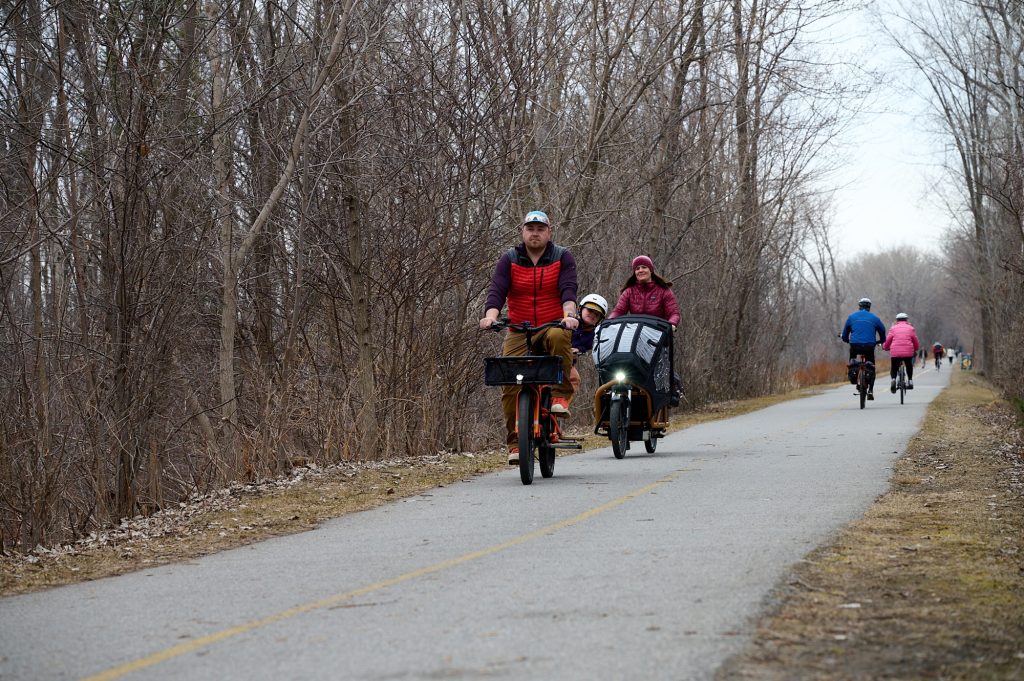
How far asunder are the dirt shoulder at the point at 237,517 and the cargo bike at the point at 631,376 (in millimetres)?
1456

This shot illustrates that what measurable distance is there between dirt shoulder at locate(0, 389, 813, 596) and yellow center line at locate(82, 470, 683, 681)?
2179 millimetres

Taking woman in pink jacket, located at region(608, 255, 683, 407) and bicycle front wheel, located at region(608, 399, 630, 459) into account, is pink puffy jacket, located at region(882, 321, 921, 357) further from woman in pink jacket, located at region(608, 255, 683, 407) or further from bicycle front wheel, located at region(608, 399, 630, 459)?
bicycle front wheel, located at region(608, 399, 630, 459)

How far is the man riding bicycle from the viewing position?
496 inches

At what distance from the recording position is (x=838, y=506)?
414 inches

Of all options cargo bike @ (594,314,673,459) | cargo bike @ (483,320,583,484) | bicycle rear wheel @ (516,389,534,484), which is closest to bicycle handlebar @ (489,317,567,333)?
cargo bike @ (483,320,583,484)

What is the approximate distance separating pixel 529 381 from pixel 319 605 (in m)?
5.75

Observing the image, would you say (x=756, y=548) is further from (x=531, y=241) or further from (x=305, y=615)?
(x=531, y=241)

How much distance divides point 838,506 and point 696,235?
22119 mm

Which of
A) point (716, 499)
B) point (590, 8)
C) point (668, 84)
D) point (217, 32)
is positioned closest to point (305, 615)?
point (716, 499)

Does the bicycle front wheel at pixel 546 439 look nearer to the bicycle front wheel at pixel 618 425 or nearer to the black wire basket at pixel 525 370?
the black wire basket at pixel 525 370


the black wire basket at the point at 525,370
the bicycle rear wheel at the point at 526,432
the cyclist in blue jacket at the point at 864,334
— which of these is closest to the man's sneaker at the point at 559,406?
the bicycle rear wheel at the point at 526,432

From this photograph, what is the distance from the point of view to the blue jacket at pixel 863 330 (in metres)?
28.2

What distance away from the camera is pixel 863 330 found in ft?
93.1

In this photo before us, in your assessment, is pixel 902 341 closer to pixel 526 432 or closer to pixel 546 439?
pixel 546 439
